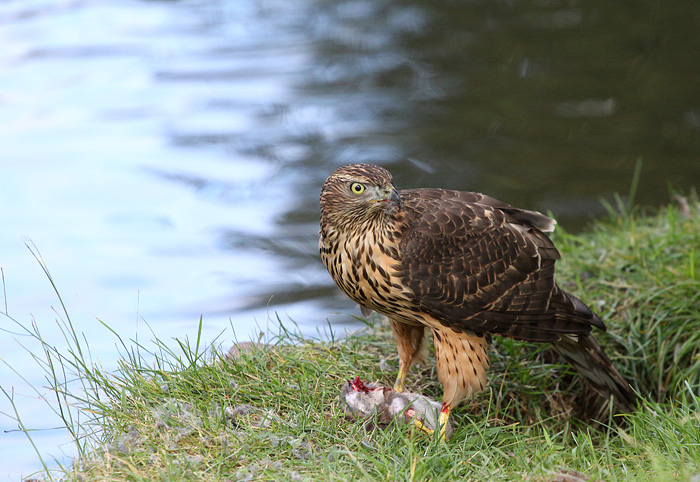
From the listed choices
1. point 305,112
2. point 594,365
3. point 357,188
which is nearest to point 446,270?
point 357,188

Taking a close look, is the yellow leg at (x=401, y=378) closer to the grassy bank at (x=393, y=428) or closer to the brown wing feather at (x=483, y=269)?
the grassy bank at (x=393, y=428)

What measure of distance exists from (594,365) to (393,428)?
1.31 m

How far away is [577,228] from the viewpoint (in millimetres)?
7320

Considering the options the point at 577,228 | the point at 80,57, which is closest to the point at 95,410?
the point at 577,228

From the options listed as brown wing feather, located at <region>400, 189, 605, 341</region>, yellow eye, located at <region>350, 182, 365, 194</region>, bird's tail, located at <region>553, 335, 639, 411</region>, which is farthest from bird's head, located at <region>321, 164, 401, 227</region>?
bird's tail, located at <region>553, 335, 639, 411</region>

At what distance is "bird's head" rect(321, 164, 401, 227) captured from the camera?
146 inches

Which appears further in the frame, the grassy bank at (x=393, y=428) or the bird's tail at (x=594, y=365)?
the bird's tail at (x=594, y=365)

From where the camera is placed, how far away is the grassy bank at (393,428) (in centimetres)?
340

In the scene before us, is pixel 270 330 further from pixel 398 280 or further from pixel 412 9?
pixel 412 9

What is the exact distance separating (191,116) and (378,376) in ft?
18.3

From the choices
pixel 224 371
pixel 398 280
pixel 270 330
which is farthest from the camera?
pixel 270 330

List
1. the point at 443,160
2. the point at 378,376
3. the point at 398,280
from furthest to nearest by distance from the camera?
the point at 443,160 < the point at 378,376 < the point at 398,280

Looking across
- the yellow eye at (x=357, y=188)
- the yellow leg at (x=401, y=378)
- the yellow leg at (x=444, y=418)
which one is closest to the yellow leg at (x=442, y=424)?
the yellow leg at (x=444, y=418)

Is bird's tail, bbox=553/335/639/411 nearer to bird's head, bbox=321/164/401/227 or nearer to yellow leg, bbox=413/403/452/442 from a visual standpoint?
yellow leg, bbox=413/403/452/442
